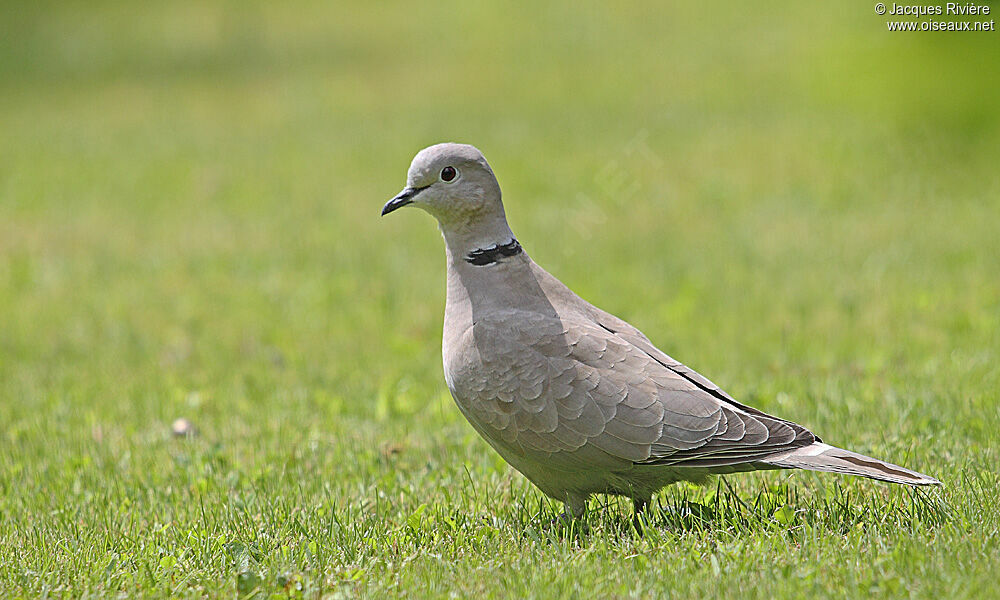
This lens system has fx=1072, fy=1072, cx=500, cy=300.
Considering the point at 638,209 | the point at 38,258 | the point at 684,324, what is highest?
the point at 38,258

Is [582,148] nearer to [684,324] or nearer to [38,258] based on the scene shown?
[684,324]

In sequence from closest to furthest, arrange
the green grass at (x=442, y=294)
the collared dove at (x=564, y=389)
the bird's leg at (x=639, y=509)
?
the green grass at (x=442, y=294) < the collared dove at (x=564, y=389) < the bird's leg at (x=639, y=509)

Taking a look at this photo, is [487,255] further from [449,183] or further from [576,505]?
[576,505]

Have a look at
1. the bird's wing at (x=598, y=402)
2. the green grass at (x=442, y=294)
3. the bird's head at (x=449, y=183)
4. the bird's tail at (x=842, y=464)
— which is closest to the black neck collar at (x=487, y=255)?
the bird's head at (x=449, y=183)

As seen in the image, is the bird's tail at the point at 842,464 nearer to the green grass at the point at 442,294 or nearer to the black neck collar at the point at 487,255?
the green grass at the point at 442,294

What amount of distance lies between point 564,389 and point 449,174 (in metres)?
1.06

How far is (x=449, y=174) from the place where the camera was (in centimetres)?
461

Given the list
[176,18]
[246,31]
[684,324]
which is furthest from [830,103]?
[176,18]

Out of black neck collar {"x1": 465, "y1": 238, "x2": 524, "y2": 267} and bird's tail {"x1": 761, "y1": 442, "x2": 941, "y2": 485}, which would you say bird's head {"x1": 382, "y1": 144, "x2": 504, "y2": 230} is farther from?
bird's tail {"x1": 761, "y1": 442, "x2": 941, "y2": 485}

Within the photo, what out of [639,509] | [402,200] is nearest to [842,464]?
[639,509]

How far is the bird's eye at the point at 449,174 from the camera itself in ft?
15.1

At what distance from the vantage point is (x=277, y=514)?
468cm

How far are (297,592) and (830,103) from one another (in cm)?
1147

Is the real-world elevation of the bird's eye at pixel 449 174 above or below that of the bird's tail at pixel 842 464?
above
